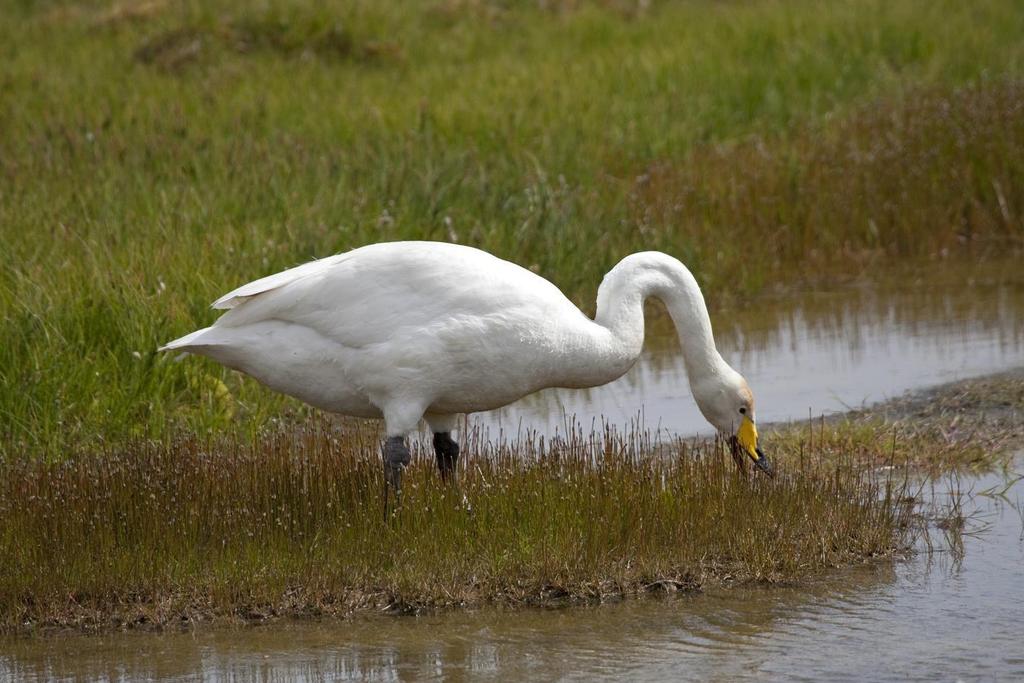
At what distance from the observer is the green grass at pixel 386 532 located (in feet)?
21.7

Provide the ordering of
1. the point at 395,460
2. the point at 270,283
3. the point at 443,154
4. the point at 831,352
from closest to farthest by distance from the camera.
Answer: the point at 395,460 < the point at 270,283 < the point at 831,352 < the point at 443,154

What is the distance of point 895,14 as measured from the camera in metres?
19.2

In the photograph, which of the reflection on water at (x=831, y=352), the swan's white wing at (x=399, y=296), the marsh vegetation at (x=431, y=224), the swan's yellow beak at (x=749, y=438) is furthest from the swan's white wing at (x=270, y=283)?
the swan's yellow beak at (x=749, y=438)

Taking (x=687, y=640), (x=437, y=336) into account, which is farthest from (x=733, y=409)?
(x=687, y=640)

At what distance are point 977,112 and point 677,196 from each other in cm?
306

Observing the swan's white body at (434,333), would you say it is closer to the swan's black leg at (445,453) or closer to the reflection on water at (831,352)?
the swan's black leg at (445,453)

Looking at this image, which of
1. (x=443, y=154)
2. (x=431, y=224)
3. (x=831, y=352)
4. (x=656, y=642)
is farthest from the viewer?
(x=443, y=154)

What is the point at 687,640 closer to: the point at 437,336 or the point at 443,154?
the point at 437,336

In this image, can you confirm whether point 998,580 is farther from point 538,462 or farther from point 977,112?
point 977,112

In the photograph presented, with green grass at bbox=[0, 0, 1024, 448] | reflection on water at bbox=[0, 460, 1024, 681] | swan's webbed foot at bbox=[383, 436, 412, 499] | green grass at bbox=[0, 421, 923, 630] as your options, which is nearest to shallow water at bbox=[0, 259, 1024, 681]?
reflection on water at bbox=[0, 460, 1024, 681]

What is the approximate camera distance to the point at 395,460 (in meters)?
7.09

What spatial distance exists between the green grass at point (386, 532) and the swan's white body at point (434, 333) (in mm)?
387

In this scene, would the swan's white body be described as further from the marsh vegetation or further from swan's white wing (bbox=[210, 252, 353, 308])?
the marsh vegetation

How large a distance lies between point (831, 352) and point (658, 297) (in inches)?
151
